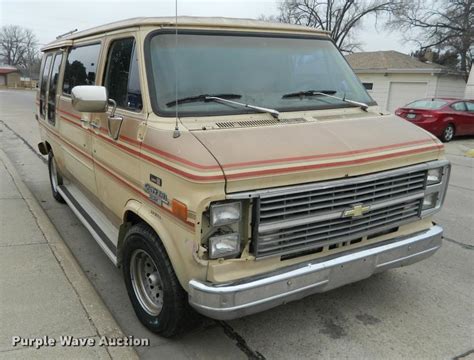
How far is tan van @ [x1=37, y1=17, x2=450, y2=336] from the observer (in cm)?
259

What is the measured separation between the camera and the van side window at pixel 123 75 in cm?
331

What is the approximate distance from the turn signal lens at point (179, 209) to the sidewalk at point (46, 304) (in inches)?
41.8

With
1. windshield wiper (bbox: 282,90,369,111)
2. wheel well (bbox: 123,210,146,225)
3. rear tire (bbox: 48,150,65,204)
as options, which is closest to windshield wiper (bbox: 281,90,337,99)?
windshield wiper (bbox: 282,90,369,111)

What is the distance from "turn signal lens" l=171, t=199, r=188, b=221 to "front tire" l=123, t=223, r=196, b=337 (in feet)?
1.19

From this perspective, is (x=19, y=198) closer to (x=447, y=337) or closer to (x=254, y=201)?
(x=254, y=201)

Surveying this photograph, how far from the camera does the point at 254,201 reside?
8.44 ft

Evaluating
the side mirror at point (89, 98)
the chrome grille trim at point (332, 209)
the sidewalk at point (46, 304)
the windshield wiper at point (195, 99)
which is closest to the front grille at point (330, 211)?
the chrome grille trim at point (332, 209)

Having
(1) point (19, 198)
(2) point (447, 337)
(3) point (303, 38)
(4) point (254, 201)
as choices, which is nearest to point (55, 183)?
(1) point (19, 198)

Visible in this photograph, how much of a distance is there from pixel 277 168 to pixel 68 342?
186cm

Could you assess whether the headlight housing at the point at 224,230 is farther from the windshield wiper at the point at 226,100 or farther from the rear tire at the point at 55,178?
the rear tire at the point at 55,178

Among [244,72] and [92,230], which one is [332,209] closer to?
[244,72]

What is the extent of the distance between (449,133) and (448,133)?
75 mm

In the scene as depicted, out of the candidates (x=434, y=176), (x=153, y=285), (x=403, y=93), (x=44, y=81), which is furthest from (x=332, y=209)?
(x=403, y=93)

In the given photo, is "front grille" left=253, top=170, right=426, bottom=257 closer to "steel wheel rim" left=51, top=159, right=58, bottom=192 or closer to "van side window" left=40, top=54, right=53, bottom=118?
"steel wheel rim" left=51, top=159, right=58, bottom=192
